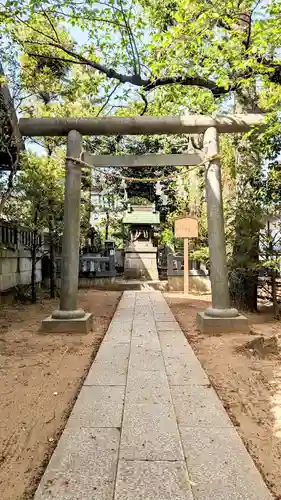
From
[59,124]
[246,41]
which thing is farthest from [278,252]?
[59,124]

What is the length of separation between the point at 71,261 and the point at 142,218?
36.0 ft

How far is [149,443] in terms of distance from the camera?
6.71 feet

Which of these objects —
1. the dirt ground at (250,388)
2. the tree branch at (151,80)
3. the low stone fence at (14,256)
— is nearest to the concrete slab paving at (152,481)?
the dirt ground at (250,388)

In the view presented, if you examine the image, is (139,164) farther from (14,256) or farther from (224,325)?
(14,256)

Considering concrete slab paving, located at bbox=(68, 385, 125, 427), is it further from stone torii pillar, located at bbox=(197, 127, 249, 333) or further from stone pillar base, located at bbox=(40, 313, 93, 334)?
stone torii pillar, located at bbox=(197, 127, 249, 333)

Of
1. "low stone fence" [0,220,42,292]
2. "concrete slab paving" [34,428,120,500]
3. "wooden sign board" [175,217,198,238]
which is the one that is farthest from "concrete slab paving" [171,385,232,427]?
"wooden sign board" [175,217,198,238]

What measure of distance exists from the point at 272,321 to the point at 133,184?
63.4 feet

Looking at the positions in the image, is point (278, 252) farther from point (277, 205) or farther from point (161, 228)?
point (161, 228)

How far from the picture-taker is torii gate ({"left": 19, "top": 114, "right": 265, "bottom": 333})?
5.35m

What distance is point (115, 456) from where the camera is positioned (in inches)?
75.4

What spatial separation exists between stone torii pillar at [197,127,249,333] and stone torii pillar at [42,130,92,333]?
202 centimetres

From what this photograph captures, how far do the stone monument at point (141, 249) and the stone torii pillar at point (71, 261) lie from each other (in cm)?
1034

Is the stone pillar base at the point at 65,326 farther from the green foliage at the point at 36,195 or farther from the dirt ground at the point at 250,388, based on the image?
the green foliage at the point at 36,195

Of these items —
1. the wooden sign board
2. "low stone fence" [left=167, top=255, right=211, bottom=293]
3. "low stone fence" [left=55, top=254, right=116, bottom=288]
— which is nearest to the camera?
the wooden sign board
